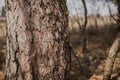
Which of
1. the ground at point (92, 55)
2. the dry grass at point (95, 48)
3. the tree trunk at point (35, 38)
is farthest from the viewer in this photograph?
the dry grass at point (95, 48)

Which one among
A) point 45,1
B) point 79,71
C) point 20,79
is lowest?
point 79,71

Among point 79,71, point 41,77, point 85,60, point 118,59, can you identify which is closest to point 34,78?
point 41,77

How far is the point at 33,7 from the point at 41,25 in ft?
0.48

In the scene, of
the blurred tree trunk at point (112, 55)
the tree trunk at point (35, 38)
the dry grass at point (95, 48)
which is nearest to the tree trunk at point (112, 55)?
the blurred tree trunk at point (112, 55)

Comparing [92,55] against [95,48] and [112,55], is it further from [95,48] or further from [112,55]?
[112,55]

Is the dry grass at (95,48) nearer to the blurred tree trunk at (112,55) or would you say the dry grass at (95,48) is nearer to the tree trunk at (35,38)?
the blurred tree trunk at (112,55)

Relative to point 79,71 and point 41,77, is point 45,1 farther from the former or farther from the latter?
point 79,71

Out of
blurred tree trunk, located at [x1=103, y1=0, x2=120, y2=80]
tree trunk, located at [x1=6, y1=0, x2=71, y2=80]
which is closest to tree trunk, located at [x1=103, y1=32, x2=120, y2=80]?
blurred tree trunk, located at [x1=103, y1=0, x2=120, y2=80]

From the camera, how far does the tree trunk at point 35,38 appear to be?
→ 2.31 m

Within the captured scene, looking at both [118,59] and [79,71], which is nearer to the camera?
[79,71]

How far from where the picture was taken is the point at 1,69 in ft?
27.0

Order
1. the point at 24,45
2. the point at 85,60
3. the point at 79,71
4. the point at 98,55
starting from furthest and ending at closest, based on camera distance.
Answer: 1. the point at 98,55
2. the point at 85,60
3. the point at 79,71
4. the point at 24,45

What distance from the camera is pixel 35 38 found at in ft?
7.63

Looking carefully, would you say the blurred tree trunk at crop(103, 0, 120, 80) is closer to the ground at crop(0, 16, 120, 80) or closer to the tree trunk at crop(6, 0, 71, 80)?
the ground at crop(0, 16, 120, 80)
